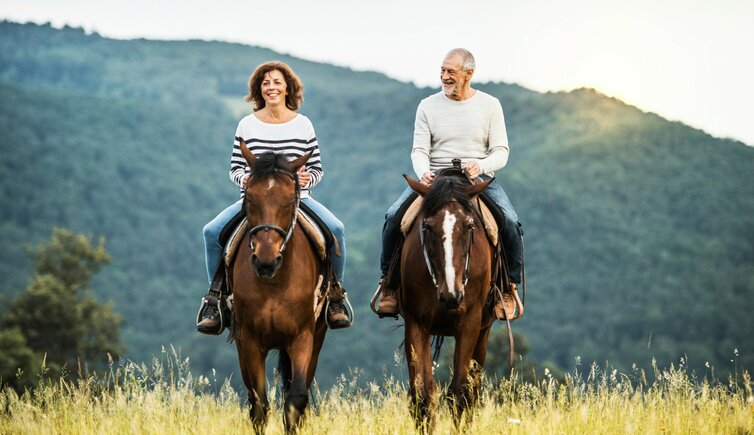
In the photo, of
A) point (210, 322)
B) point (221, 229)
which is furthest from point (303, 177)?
point (210, 322)

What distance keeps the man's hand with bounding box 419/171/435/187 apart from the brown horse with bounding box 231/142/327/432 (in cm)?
126

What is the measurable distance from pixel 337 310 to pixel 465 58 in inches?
111

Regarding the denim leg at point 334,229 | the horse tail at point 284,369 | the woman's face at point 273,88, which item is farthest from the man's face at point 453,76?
the horse tail at point 284,369

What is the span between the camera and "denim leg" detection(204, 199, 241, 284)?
869 cm

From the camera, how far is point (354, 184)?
641 feet

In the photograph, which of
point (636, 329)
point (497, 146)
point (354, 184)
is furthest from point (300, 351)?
point (354, 184)

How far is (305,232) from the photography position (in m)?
8.41

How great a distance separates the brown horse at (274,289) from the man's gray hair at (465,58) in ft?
7.05

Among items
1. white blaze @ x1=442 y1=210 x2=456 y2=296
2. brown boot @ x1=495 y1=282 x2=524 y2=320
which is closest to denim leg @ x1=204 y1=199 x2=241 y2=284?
white blaze @ x1=442 y1=210 x2=456 y2=296

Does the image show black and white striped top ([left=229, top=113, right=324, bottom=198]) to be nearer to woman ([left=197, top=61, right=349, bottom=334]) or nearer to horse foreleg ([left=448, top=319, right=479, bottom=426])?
woman ([left=197, top=61, right=349, bottom=334])

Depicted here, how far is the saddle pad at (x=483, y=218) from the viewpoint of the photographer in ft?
28.0

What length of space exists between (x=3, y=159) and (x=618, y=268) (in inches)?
4079

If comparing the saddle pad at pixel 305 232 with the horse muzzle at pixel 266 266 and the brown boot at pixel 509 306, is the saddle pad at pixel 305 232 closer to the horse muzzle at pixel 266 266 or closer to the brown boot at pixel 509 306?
the horse muzzle at pixel 266 266

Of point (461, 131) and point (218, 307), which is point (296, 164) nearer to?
point (218, 307)
